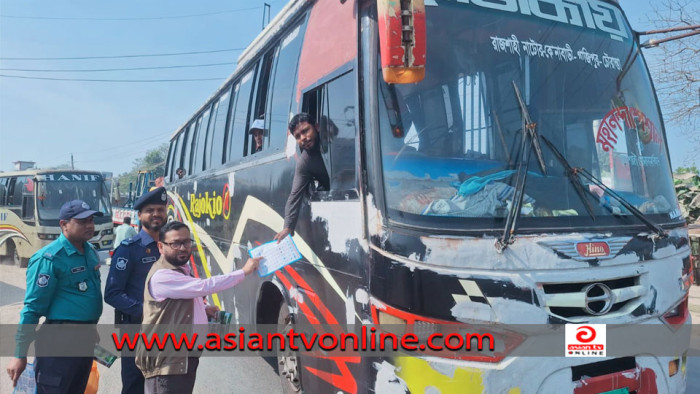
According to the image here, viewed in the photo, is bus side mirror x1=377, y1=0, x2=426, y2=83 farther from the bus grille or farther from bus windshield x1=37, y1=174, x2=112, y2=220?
bus windshield x1=37, y1=174, x2=112, y2=220

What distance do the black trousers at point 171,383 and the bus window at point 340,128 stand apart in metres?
1.44

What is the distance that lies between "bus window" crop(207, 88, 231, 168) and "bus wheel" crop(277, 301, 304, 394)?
260 cm

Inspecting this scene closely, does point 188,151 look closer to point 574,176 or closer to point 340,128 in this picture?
point 340,128

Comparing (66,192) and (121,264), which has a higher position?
(66,192)

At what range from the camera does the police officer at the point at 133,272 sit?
11.1 ft

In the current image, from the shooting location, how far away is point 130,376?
3537 mm

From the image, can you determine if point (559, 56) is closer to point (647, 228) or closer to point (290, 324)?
point (647, 228)

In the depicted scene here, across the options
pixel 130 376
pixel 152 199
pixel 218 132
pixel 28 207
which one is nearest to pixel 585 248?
pixel 152 199

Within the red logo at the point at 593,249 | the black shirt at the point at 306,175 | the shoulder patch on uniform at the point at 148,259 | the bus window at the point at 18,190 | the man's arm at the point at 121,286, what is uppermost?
the bus window at the point at 18,190

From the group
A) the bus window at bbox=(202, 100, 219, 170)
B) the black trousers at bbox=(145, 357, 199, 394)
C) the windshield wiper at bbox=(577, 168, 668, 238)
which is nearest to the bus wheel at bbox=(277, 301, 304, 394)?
the black trousers at bbox=(145, 357, 199, 394)

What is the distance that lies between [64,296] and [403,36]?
2796mm

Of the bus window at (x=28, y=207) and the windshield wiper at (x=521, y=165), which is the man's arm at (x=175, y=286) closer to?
the windshield wiper at (x=521, y=165)

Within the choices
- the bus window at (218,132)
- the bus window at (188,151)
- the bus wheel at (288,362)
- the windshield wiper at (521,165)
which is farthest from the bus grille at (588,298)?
the bus window at (188,151)

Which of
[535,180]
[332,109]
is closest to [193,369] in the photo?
[332,109]
